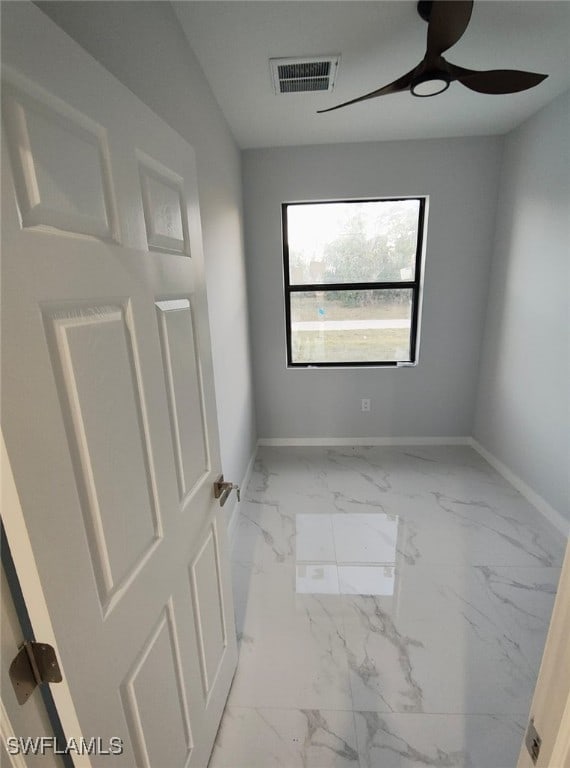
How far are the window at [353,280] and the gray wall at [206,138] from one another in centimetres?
54

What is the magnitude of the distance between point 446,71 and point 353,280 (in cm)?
164

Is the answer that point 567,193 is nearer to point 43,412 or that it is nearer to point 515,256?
point 515,256

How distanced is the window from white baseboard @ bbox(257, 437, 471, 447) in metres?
0.76

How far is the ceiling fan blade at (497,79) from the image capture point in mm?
1521

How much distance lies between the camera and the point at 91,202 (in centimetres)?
61

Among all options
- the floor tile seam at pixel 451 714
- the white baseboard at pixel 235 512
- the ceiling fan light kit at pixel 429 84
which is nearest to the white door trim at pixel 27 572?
the floor tile seam at pixel 451 714

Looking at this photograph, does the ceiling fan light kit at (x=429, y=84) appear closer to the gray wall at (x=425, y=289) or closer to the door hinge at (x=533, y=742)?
the gray wall at (x=425, y=289)

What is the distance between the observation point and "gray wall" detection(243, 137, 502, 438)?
276 centimetres

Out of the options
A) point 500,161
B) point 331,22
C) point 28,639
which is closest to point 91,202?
point 28,639

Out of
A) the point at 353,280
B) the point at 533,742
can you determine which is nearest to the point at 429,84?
the point at 353,280

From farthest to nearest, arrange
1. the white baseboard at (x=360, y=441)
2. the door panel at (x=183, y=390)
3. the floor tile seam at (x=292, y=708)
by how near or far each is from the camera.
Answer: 1. the white baseboard at (x=360, y=441)
2. the floor tile seam at (x=292, y=708)
3. the door panel at (x=183, y=390)

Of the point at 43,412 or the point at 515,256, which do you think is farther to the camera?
the point at 515,256

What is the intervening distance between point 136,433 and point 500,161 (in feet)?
11.1

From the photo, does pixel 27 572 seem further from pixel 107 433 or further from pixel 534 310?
pixel 534 310
